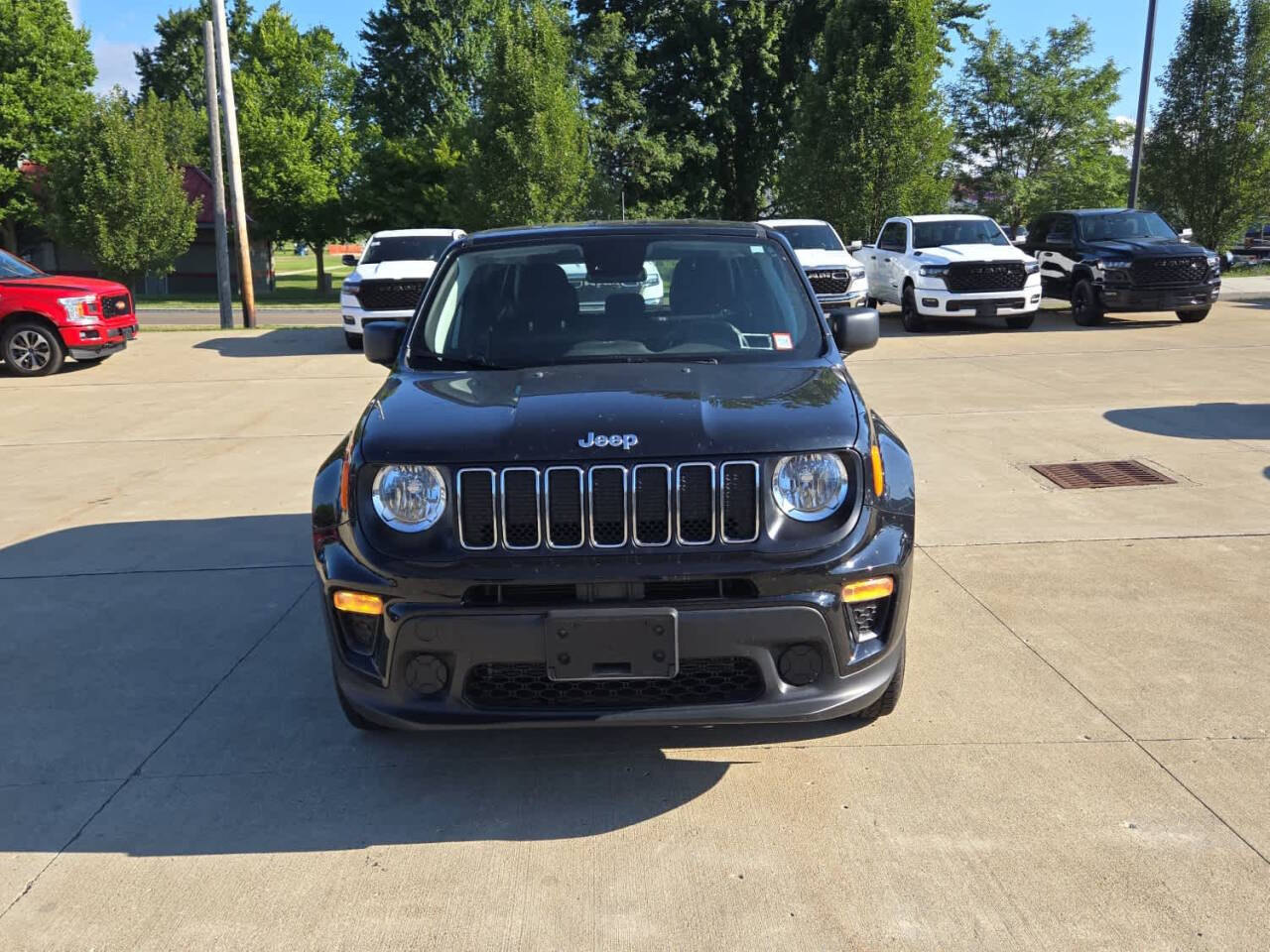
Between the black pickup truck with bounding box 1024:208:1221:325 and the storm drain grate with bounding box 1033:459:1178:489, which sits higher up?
the black pickup truck with bounding box 1024:208:1221:325

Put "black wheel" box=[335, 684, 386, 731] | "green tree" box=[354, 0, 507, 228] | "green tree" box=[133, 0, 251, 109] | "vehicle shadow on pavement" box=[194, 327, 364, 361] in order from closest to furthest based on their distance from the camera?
1. "black wheel" box=[335, 684, 386, 731]
2. "vehicle shadow on pavement" box=[194, 327, 364, 361]
3. "green tree" box=[354, 0, 507, 228]
4. "green tree" box=[133, 0, 251, 109]

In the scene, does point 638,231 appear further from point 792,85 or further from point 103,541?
point 792,85

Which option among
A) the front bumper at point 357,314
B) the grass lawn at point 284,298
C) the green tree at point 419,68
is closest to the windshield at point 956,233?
the front bumper at point 357,314

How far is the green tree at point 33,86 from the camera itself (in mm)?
39906

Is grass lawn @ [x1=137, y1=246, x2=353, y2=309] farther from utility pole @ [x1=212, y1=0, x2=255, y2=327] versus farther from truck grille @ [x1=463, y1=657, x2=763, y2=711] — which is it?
truck grille @ [x1=463, y1=657, x2=763, y2=711]

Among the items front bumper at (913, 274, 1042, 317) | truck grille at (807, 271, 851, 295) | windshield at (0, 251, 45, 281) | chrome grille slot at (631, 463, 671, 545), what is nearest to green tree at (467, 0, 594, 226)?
truck grille at (807, 271, 851, 295)

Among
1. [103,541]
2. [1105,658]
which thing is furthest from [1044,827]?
[103,541]

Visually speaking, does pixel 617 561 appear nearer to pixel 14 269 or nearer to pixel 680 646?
pixel 680 646

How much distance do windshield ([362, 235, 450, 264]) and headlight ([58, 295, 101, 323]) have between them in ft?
12.6

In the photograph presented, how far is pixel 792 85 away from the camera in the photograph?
42875 millimetres

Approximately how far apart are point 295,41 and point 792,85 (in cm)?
2079

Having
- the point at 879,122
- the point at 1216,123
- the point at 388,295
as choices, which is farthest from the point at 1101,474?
the point at 1216,123

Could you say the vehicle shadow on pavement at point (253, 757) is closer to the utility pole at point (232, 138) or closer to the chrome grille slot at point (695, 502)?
the chrome grille slot at point (695, 502)

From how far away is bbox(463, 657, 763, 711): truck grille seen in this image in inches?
131
